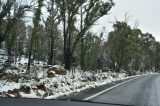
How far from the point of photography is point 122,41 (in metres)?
67.9

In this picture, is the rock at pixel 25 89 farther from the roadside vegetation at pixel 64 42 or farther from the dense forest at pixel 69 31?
the dense forest at pixel 69 31

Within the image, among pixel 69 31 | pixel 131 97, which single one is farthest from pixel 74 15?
pixel 131 97

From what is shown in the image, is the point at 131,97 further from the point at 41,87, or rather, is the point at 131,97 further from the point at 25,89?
the point at 25,89

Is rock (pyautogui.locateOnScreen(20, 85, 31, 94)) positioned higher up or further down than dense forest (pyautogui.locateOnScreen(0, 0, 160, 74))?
further down

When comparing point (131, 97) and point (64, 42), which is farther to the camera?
point (64, 42)

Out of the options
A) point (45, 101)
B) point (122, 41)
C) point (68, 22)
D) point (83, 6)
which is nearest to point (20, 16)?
point (68, 22)

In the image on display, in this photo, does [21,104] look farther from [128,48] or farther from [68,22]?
[128,48]

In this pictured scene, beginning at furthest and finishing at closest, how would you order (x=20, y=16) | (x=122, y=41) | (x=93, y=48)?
(x=122, y=41), (x=93, y=48), (x=20, y=16)

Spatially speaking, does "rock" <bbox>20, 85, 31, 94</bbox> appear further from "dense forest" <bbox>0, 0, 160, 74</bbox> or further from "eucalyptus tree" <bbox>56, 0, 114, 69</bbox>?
"eucalyptus tree" <bbox>56, 0, 114, 69</bbox>

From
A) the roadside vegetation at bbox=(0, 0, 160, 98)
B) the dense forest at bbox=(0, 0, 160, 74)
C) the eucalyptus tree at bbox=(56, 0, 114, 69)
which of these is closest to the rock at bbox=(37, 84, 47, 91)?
the roadside vegetation at bbox=(0, 0, 160, 98)

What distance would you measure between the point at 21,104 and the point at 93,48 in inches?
1962

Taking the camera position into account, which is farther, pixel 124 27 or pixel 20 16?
pixel 124 27

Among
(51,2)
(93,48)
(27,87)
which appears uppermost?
Answer: (51,2)

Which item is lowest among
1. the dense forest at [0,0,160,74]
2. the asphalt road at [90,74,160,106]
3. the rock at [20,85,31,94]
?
the asphalt road at [90,74,160,106]
